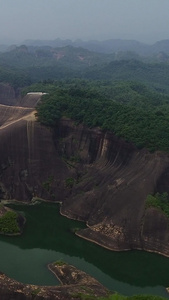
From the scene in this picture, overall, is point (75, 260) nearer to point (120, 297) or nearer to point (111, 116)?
point (120, 297)

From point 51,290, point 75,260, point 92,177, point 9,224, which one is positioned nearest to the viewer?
point 51,290

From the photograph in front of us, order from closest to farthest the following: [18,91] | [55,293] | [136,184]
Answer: [55,293], [136,184], [18,91]

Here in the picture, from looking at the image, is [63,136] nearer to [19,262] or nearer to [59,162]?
[59,162]

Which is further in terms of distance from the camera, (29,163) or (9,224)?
(29,163)

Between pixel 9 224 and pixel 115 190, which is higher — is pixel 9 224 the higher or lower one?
the lower one

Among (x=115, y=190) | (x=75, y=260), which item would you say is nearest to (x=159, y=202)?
(x=115, y=190)

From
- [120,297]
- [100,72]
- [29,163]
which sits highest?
[100,72]

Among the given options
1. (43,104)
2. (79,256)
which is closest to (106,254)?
(79,256)
